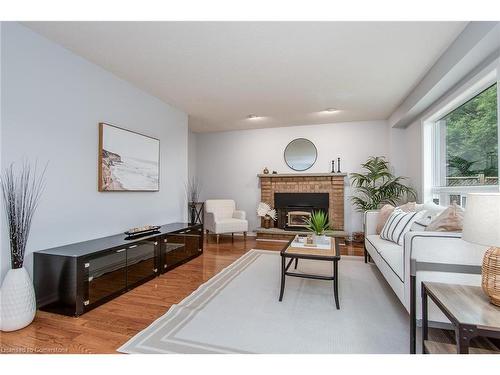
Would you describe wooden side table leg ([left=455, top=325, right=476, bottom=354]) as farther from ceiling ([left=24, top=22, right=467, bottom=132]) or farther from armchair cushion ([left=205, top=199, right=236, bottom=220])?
armchair cushion ([left=205, top=199, right=236, bottom=220])

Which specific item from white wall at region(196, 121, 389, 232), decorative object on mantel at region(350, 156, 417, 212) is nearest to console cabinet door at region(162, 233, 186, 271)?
white wall at region(196, 121, 389, 232)

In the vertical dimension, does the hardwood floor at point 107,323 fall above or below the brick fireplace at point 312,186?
below

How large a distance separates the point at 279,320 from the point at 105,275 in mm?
1646

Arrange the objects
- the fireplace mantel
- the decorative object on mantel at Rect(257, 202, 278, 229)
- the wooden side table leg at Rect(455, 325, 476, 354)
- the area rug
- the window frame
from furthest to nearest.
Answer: the decorative object on mantel at Rect(257, 202, 278, 229) < the fireplace mantel < the window frame < the area rug < the wooden side table leg at Rect(455, 325, 476, 354)

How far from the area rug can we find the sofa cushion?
375 mm

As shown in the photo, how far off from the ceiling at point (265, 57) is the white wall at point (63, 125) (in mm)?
170

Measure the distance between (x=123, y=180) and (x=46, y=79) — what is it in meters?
1.26

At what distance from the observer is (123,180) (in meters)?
3.08

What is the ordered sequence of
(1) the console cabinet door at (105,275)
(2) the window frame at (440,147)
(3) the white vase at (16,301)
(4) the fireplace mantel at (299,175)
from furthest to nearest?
(4) the fireplace mantel at (299,175) → (2) the window frame at (440,147) → (1) the console cabinet door at (105,275) → (3) the white vase at (16,301)

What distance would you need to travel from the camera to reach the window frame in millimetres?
2486

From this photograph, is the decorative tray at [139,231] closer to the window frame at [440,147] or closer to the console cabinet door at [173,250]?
the console cabinet door at [173,250]

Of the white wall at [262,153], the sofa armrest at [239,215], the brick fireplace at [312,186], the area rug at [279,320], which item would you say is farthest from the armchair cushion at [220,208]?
the area rug at [279,320]

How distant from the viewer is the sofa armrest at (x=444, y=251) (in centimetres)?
153
